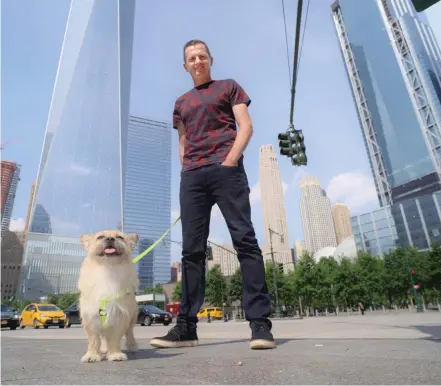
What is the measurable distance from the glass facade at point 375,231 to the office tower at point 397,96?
19686 mm

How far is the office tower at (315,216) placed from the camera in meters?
158

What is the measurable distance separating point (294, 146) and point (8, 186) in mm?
129029

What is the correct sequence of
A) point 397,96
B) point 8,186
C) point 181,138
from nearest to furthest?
1. point 181,138
2. point 397,96
3. point 8,186

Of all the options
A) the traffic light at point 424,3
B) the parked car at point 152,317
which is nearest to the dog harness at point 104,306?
the traffic light at point 424,3

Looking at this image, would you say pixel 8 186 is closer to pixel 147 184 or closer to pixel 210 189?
pixel 147 184

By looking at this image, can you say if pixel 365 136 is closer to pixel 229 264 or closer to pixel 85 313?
pixel 229 264

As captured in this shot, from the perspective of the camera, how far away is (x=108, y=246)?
8.22ft

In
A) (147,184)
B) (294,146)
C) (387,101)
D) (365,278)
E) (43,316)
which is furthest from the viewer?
(147,184)

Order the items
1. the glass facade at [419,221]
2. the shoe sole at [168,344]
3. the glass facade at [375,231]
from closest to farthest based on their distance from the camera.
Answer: the shoe sole at [168,344] < the glass facade at [419,221] < the glass facade at [375,231]

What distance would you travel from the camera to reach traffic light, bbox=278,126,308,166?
34.0 feet

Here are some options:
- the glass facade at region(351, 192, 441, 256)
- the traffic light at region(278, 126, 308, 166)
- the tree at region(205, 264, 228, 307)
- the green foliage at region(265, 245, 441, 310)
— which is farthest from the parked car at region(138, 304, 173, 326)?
the glass facade at region(351, 192, 441, 256)

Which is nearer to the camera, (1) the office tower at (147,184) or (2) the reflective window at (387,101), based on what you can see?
(2) the reflective window at (387,101)

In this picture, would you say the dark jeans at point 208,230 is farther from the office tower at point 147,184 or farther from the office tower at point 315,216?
the office tower at point 315,216

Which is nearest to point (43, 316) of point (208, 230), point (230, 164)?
point (208, 230)
